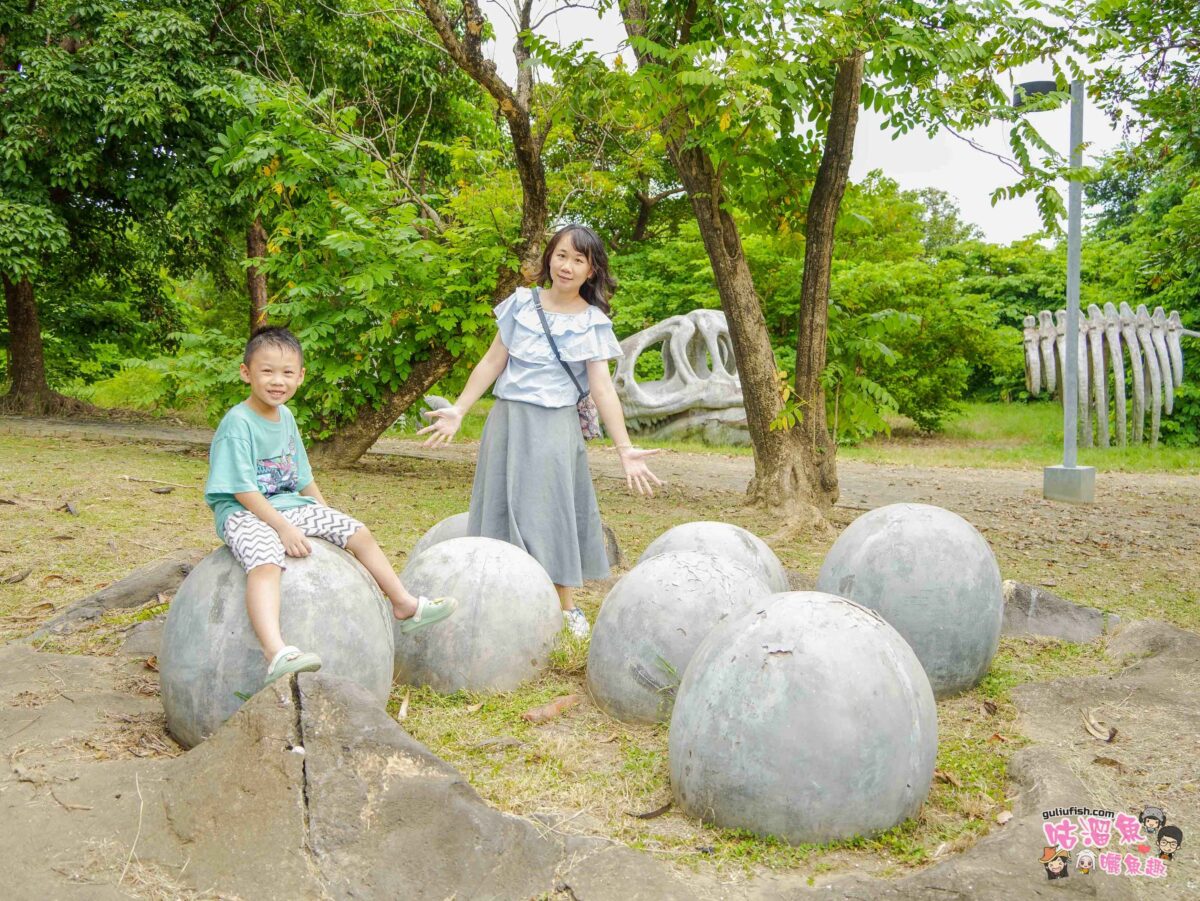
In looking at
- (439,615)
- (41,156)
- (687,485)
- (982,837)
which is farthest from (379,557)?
(41,156)

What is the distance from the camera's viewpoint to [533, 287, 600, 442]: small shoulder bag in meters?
5.47

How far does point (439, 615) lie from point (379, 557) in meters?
0.40

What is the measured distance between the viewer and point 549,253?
17.9ft

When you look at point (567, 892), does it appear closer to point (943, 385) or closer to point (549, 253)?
point (549, 253)

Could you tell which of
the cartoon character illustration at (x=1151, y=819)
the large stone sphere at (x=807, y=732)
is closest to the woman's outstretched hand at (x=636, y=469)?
the large stone sphere at (x=807, y=732)

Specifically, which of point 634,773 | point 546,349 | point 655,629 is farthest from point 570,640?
point 546,349

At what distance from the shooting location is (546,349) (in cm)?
548

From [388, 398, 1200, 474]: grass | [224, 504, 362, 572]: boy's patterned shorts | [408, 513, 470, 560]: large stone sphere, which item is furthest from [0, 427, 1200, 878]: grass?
[388, 398, 1200, 474]: grass

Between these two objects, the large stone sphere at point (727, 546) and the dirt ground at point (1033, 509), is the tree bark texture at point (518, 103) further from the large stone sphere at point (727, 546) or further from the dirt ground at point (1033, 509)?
the large stone sphere at point (727, 546)

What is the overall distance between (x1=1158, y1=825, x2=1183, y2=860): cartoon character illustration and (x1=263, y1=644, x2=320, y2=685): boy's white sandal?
2798 mm

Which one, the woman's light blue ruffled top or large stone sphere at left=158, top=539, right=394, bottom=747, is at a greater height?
the woman's light blue ruffled top

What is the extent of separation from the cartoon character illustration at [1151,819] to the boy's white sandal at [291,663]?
2799 mm

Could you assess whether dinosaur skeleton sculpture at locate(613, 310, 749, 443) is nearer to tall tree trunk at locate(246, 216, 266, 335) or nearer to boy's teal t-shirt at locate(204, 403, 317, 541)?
tall tree trunk at locate(246, 216, 266, 335)

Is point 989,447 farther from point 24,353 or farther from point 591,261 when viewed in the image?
point 24,353
